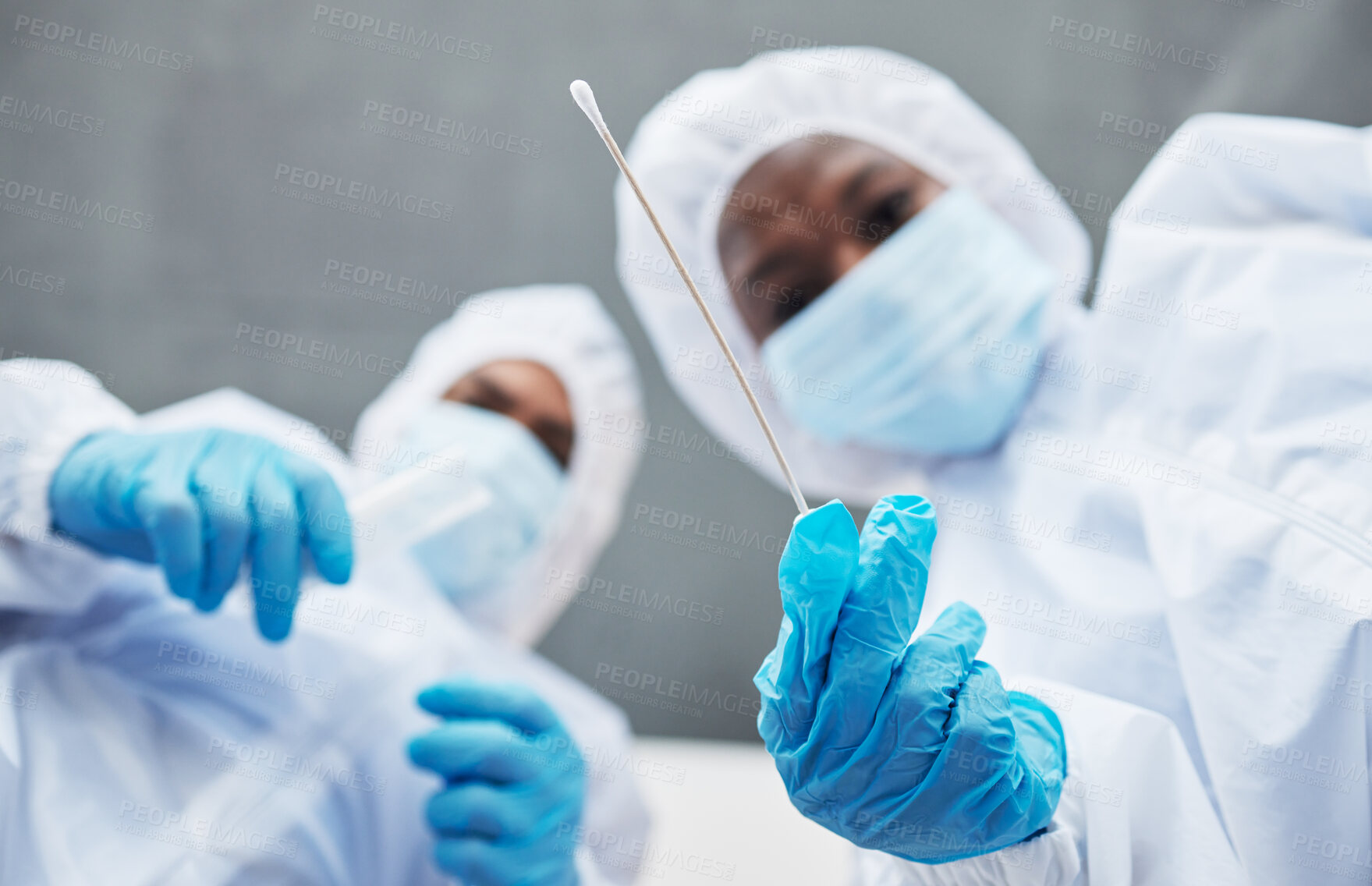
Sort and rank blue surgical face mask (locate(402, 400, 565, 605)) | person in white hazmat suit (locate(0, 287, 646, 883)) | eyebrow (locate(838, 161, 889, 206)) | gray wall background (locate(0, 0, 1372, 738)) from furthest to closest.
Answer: gray wall background (locate(0, 0, 1372, 738))
blue surgical face mask (locate(402, 400, 565, 605))
eyebrow (locate(838, 161, 889, 206))
person in white hazmat suit (locate(0, 287, 646, 883))

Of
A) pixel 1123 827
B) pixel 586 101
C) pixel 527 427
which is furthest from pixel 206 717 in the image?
pixel 1123 827

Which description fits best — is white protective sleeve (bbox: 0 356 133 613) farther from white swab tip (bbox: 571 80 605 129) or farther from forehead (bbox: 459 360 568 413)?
white swab tip (bbox: 571 80 605 129)

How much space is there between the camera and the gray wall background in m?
1.16

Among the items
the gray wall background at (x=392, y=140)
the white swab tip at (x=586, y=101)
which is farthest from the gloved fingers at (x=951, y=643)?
the gray wall background at (x=392, y=140)

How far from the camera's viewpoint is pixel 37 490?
2.39 ft

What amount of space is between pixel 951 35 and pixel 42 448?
1.30 metres

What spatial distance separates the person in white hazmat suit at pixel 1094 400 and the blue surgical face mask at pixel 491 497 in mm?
238

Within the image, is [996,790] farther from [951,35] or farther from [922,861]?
[951,35]

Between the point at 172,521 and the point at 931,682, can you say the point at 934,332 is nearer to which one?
the point at 931,682

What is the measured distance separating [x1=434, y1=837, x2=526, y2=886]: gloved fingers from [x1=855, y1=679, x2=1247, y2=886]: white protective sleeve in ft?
1.38

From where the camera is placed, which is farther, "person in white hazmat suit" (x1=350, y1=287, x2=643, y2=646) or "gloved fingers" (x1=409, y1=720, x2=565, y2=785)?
"person in white hazmat suit" (x1=350, y1=287, x2=643, y2=646)

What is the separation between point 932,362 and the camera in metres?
0.82

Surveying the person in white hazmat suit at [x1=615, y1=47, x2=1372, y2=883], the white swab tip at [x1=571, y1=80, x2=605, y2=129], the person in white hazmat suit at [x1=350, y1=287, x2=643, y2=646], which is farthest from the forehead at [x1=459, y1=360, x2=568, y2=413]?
the white swab tip at [x1=571, y1=80, x2=605, y2=129]

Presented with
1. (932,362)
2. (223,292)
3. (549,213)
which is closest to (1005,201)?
(932,362)
